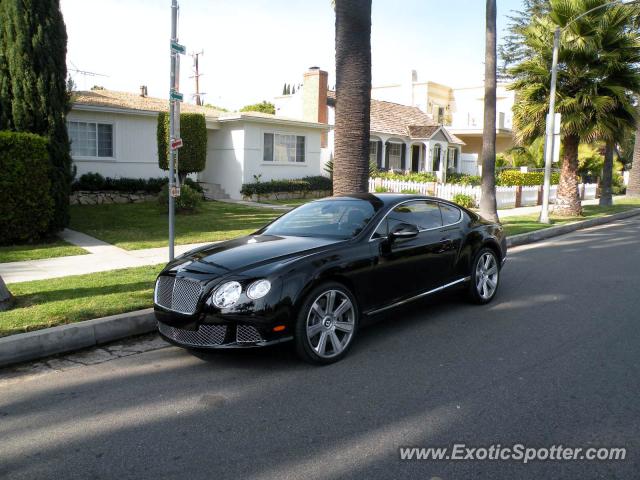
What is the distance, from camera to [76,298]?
6.53 metres

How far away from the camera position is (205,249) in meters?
5.54

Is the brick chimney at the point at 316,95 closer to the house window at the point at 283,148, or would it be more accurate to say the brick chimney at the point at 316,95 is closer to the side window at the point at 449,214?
the house window at the point at 283,148

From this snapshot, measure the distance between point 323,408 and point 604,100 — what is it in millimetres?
15996

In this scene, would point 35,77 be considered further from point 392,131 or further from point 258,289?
point 392,131

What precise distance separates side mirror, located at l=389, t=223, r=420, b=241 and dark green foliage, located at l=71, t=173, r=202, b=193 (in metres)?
15.2

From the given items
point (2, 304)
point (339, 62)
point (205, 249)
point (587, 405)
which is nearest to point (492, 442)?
point (587, 405)

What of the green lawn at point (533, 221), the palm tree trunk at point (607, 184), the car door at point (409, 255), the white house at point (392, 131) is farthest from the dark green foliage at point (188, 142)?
the palm tree trunk at point (607, 184)

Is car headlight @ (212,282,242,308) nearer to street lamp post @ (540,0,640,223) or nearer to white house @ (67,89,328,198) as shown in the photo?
street lamp post @ (540,0,640,223)

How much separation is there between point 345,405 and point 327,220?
2.35 meters

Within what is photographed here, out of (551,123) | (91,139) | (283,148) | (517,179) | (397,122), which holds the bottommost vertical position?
(517,179)

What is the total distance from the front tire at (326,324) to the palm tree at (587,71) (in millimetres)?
14611

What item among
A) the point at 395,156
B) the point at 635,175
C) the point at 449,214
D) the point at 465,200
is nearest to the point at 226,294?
the point at 449,214

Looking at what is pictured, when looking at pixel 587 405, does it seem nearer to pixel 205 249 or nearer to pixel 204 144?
pixel 205 249

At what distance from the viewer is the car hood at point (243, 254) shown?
188 inches
